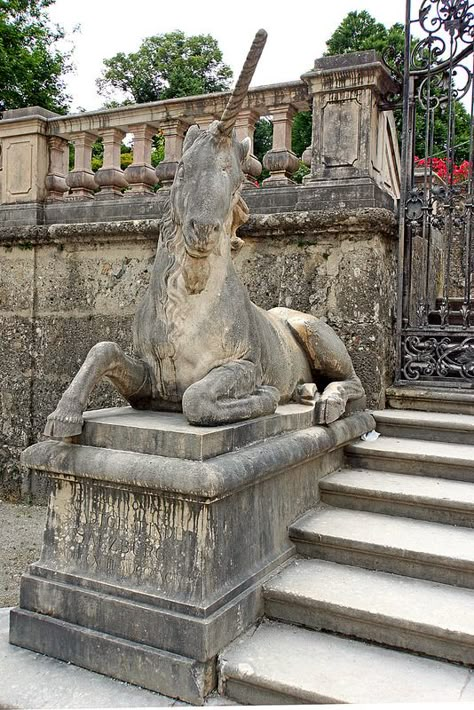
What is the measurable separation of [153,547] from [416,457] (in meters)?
1.79

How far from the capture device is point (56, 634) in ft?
8.66

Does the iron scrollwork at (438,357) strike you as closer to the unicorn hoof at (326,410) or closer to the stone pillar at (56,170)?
the unicorn hoof at (326,410)

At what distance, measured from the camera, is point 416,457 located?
3.69 m

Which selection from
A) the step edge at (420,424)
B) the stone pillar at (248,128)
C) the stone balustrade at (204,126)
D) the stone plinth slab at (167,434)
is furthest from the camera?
the stone pillar at (248,128)

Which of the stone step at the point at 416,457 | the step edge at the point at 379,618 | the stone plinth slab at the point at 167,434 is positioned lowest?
the step edge at the point at 379,618

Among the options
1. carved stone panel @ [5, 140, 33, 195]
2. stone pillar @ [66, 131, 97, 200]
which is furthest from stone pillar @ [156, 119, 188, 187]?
carved stone panel @ [5, 140, 33, 195]

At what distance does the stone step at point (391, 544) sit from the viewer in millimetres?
2838

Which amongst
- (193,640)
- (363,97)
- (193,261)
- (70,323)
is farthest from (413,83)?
(193,640)

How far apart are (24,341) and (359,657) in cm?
436

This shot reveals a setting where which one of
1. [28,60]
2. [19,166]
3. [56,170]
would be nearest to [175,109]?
[56,170]

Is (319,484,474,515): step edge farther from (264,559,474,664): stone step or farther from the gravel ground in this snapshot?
the gravel ground

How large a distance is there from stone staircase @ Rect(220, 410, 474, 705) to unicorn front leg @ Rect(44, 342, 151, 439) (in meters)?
1.06

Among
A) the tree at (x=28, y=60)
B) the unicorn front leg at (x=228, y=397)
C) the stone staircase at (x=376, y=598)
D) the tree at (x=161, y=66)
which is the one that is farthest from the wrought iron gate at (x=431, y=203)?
the tree at (x=161, y=66)

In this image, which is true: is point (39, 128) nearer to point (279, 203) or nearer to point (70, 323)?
point (70, 323)
